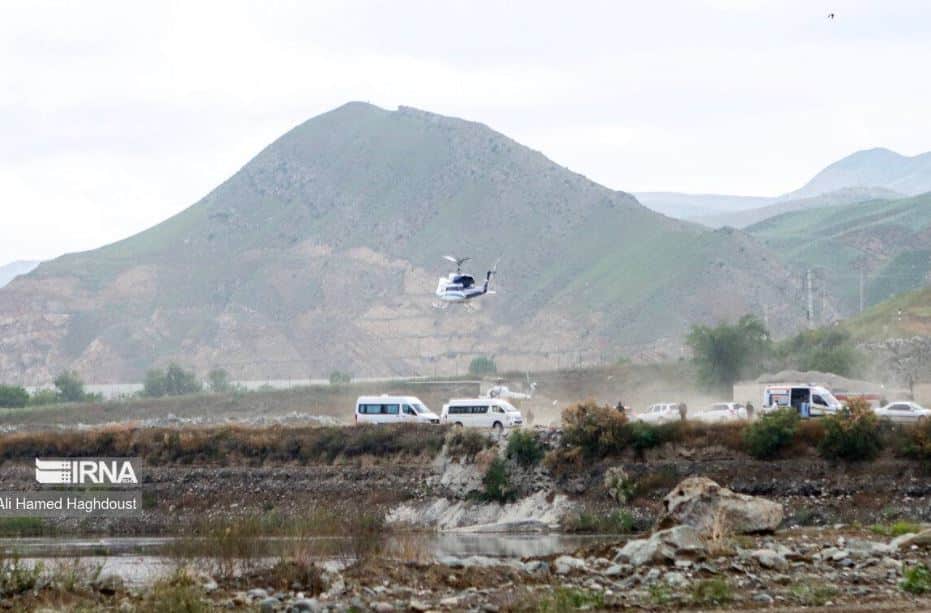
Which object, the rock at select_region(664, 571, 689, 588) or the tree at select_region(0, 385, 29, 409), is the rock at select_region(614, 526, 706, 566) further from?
the tree at select_region(0, 385, 29, 409)

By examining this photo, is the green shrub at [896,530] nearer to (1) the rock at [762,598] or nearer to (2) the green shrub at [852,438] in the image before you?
(1) the rock at [762,598]

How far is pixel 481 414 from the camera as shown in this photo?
71.1 m

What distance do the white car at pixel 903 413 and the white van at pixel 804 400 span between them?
6.78 feet

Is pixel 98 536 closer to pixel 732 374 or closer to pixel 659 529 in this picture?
pixel 659 529

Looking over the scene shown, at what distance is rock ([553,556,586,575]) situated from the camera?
3147cm

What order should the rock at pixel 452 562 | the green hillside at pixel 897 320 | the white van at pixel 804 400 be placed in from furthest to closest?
the green hillside at pixel 897 320, the white van at pixel 804 400, the rock at pixel 452 562

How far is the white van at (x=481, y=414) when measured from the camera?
7050 centimetres

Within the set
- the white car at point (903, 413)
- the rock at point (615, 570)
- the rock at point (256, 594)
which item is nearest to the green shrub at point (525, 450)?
the white car at point (903, 413)

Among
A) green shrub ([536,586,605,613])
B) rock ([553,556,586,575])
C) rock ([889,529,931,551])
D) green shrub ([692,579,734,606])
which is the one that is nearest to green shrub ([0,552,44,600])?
green shrub ([536,586,605,613])

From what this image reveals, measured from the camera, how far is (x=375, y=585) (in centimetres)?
3006

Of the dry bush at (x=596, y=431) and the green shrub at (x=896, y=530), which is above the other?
the dry bush at (x=596, y=431)

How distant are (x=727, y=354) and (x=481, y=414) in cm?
4563

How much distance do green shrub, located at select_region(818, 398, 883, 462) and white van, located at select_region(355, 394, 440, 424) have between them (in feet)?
62.5

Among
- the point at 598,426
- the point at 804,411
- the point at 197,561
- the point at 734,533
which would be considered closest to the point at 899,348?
the point at 804,411
